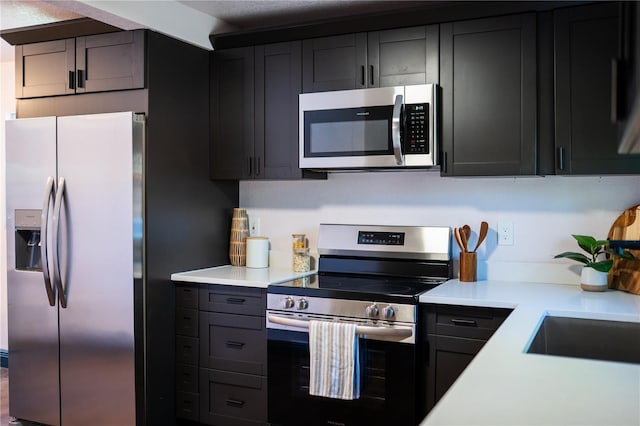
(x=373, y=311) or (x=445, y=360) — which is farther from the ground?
(x=373, y=311)

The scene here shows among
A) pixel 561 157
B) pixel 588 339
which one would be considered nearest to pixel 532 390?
pixel 588 339

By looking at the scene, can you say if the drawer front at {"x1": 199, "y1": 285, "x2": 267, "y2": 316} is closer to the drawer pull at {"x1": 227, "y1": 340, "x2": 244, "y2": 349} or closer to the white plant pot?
the drawer pull at {"x1": 227, "y1": 340, "x2": 244, "y2": 349}

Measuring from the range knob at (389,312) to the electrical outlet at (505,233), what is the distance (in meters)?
0.75

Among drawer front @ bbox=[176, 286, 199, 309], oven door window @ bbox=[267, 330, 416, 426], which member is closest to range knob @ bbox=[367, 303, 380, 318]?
oven door window @ bbox=[267, 330, 416, 426]

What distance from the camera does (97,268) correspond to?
10.3ft

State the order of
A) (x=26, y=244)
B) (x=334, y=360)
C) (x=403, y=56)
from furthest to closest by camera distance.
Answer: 1. (x=26, y=244)
2. (x=403, y=56)
3. (x=334, y=360)

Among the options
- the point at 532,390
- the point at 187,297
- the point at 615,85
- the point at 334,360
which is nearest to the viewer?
the point at 615,85

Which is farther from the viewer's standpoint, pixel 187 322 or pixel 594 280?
pixel 187 322

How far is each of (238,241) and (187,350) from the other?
2.33 ft

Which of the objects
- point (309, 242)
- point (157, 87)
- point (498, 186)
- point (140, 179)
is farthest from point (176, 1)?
point (498, 186)

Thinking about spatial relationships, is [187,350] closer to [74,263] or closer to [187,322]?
[187,322]

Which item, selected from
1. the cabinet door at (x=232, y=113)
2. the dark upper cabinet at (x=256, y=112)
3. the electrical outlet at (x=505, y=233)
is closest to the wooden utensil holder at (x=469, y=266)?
the electrical outlet at (x=505, y=233)

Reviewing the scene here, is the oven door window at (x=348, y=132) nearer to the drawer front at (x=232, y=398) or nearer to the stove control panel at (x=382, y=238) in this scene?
the stove control panel at (x=382, y=238)

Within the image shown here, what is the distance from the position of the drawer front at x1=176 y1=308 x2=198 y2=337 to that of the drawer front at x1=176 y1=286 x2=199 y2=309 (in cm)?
3
